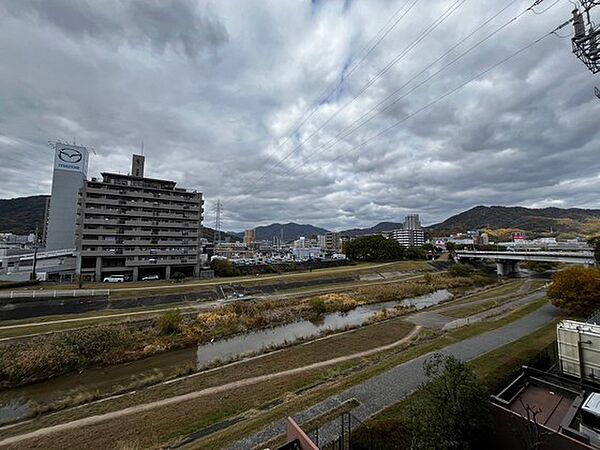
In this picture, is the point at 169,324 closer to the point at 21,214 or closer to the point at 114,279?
the point at 114,279

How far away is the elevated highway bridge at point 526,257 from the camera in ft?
163

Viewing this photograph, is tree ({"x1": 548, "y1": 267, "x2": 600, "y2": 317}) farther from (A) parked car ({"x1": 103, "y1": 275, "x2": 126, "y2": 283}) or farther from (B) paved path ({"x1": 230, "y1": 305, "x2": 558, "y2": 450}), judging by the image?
(A) parked car ({"x1": 103, "y1": 275, "x2": 126, "y2": 283})

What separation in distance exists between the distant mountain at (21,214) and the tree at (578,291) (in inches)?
7080

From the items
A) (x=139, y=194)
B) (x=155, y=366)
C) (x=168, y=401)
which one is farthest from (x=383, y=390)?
(x=139, y=194)

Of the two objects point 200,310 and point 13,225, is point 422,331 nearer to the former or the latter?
point 200,310

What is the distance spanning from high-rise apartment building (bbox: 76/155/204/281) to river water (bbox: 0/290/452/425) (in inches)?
1385

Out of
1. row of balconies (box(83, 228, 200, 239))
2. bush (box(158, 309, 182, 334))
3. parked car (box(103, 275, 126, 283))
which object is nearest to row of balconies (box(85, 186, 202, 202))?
row of balconies (box(83, 228, 200, 239))

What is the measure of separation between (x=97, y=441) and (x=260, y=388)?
6.74 m

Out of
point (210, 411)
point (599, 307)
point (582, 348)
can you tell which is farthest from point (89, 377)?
point (599, 307)

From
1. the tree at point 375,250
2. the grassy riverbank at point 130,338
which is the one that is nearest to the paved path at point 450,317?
the grassy riverbank at point 130,338

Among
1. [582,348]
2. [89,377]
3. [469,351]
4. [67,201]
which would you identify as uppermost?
[67,201]

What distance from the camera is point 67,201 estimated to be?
66.9 m

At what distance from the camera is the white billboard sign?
6569 cm

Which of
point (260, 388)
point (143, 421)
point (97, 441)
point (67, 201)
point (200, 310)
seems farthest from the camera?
point (67, 201)
